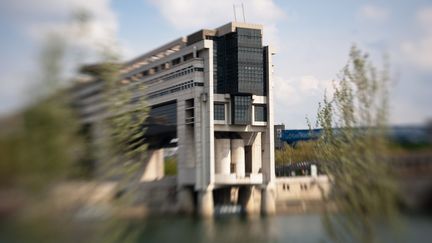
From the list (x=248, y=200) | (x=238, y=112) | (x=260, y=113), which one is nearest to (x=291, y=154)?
A: (x=248, y=200)

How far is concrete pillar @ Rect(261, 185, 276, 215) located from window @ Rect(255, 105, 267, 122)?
534 centimetres

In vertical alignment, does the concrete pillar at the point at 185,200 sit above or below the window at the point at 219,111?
below

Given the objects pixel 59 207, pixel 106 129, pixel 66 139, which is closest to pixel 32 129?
pixel 66 139

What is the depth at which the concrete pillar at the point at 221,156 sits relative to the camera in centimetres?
4688

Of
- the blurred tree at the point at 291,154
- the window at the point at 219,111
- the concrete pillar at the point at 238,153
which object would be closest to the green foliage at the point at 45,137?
the window at the point at 219,111

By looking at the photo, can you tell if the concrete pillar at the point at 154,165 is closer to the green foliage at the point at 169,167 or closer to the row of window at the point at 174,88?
the green foliage at the point at 169,167

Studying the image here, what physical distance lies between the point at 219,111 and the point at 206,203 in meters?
7.02

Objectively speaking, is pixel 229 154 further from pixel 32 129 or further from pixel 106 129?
pixel 32 129

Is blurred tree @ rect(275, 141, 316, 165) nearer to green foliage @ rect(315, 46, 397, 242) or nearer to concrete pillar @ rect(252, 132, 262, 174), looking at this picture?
concrete pillar @ rect(252, 132, 262, 174)

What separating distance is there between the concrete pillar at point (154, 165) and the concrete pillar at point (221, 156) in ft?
21.6

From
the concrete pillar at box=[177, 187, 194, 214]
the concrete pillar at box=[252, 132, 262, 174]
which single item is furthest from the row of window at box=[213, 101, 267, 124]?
the concrete pillar at box=[177, 187, 194, 214]

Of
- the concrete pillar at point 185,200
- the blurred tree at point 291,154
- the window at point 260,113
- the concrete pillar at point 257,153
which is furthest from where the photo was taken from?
the blurred tree at point 291,154

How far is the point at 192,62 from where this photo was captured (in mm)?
45594

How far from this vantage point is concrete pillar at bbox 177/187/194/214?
47.3m
